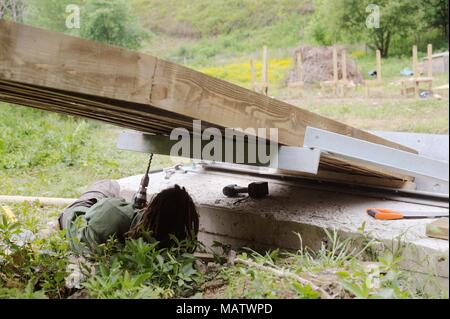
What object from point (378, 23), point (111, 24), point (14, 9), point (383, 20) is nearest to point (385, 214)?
point (378, 23)

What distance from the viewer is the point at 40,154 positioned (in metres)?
3.85

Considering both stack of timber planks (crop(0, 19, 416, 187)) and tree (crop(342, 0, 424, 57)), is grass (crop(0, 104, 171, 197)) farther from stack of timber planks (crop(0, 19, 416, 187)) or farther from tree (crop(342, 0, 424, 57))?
stack of timber planks (crop(0, 19, 416, 187))

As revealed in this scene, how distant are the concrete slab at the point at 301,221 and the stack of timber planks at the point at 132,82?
33 cm

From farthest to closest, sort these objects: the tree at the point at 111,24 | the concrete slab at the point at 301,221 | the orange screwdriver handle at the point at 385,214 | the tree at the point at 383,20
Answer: the tree at the point at 111,24 < the tree at the point at 383,20 < the orange screwdriver handle at the point at 385,214 < the concrete slab at the point at 301,221

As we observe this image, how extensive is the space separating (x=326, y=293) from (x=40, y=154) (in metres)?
3.11

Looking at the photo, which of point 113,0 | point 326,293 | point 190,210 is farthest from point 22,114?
point 326,293

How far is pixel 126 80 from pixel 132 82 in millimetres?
14

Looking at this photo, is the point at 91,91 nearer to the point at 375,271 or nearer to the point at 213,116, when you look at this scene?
the point at 213,116

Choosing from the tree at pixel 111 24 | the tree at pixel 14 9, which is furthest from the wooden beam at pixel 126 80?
the tree at pixel 111 24

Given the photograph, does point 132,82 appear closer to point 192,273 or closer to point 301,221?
point 192,273

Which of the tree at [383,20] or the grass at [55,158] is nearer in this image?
the grass at [55,158]

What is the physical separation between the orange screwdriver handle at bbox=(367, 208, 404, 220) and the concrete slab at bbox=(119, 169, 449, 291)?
0.7 inches

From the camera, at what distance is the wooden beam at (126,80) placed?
1.04m

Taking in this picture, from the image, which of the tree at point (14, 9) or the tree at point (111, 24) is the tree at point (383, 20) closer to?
the tree at point (111, 24)
